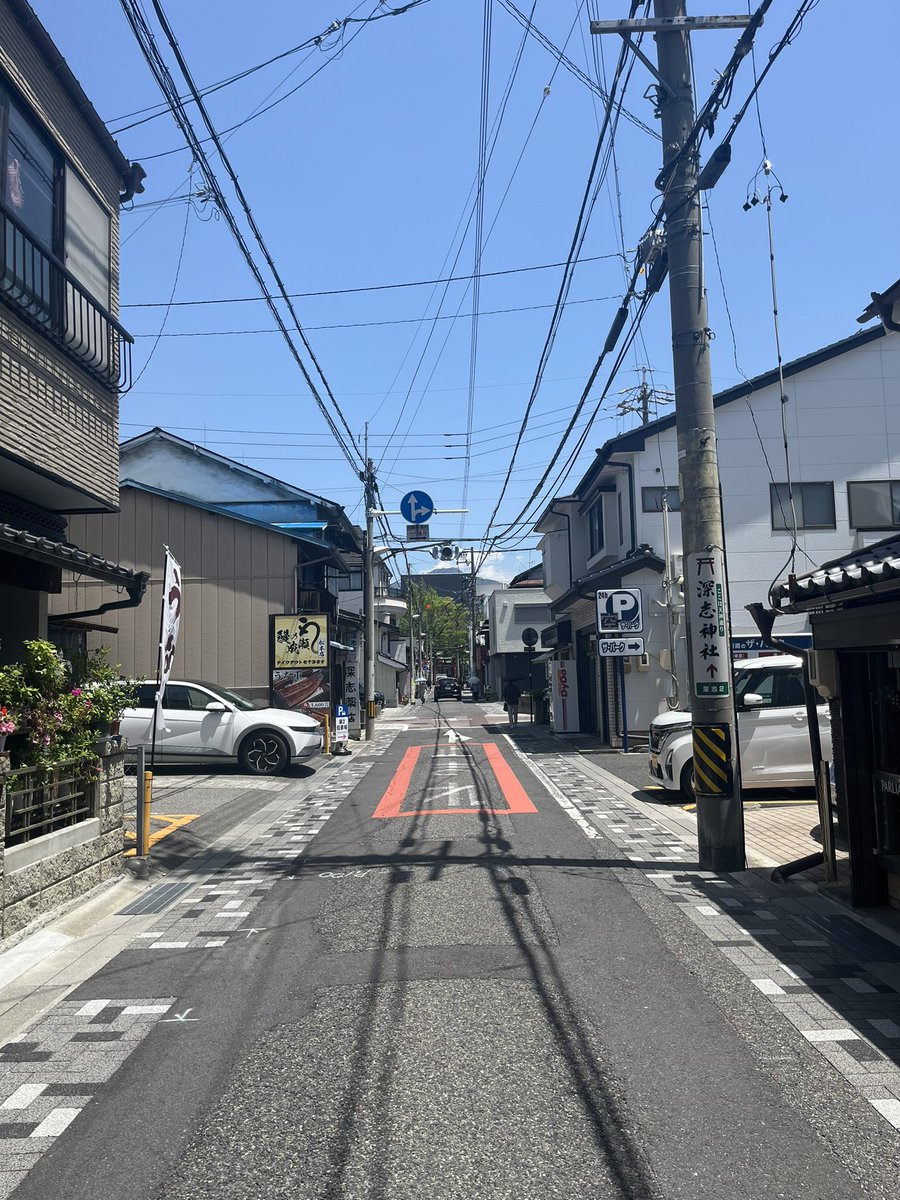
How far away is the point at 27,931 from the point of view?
6559 millimetres

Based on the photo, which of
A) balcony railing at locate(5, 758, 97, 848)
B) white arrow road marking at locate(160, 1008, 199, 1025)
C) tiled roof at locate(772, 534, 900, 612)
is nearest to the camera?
white arrow road marking at locate(160, 1008, 199, 1025)

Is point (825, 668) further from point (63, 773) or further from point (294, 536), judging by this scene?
point (294, 536)

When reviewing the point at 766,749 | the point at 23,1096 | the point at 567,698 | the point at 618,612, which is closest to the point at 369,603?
the point at 567,698

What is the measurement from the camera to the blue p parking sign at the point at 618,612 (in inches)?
808

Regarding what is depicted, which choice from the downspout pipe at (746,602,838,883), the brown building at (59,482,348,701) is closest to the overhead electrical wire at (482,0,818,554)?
the downspout pipe at (746,602,838,883)

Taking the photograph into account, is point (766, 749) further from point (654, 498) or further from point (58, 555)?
point (654, 498)

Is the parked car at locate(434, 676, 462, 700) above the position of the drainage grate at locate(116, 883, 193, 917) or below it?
above

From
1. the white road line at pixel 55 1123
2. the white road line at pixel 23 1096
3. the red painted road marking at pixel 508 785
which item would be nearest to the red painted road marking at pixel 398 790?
the red painted road marking at pixel 508 785

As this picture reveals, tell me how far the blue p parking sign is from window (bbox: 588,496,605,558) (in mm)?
5311

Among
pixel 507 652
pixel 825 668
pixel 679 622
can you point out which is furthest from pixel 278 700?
pixel 507 652

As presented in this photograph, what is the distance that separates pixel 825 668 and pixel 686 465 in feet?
8.89

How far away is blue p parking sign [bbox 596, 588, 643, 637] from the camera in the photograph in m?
20.5

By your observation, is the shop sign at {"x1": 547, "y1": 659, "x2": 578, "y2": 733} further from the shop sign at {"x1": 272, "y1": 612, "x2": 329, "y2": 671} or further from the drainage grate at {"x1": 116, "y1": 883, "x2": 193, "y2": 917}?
the drainage grate at {"x1": 116, "y1": 883, "x2": 193, "y2": 917}

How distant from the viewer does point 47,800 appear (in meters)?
7.14
